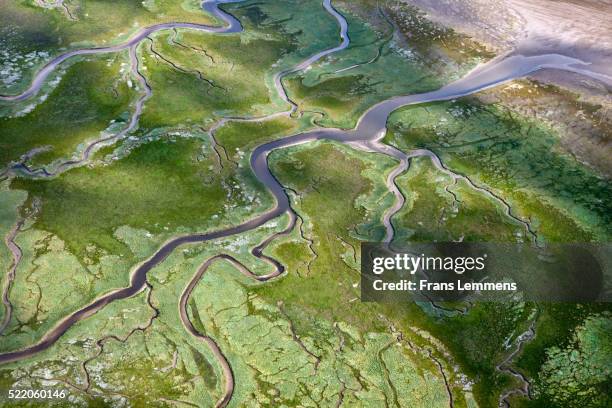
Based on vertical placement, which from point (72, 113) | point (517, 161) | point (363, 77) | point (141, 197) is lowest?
point (141, 197)

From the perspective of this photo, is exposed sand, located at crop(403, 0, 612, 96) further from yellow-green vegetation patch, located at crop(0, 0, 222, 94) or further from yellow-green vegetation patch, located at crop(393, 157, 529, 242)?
yellow-green vegetation patch, located at crop(0, 0, 222, 94)

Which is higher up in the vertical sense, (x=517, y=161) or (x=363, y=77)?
(x=363, y=77)

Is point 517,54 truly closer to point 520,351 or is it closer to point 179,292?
point 520,351

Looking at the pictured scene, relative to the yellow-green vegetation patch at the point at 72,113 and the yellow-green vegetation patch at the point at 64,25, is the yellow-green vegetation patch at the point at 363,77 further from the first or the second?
the yellow-green vegetation patch at the point at 72,113

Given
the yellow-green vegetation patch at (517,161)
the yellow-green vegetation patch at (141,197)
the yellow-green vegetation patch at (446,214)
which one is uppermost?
the yellow-green vegetation patch at (517,161)

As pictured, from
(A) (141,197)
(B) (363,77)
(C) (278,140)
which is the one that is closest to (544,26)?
(B) (363,77)

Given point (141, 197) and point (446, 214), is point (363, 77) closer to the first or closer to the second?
point (446, 214)

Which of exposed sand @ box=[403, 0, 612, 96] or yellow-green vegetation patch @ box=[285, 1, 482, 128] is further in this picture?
exposed sand @ box=[403, 0, 612, 96]

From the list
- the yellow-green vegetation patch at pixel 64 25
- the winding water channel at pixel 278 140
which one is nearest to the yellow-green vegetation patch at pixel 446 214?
the winding water channel at pixel 278 140

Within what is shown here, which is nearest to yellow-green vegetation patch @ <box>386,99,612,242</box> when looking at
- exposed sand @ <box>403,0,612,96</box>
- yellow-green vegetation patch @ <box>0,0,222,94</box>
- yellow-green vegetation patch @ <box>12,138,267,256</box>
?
exposed sand @ <box>403,0,612,96</box>
